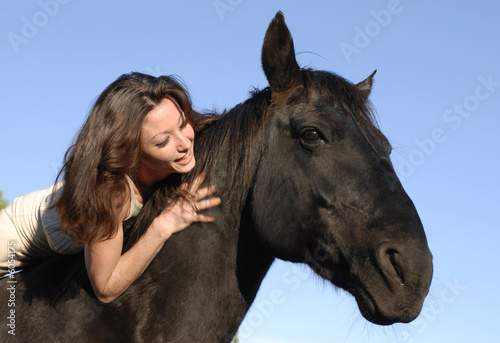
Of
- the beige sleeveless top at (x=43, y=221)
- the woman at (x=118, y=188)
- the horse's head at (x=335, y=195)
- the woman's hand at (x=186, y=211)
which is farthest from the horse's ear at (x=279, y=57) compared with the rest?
the beige sleeveless top at (x=43, y=221)

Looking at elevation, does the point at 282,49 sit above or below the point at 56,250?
above

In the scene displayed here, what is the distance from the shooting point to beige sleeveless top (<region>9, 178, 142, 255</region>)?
3.24 meters

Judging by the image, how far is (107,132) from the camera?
3.07 meters

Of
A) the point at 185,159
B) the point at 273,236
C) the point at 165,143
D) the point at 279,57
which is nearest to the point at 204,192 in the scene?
the point at 185,159

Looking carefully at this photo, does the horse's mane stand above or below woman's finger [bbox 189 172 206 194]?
above

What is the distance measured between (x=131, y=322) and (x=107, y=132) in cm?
109

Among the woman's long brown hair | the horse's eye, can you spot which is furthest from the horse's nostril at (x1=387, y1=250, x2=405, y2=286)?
the woman's long brown hair

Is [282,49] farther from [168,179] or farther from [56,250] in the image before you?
[56,250]

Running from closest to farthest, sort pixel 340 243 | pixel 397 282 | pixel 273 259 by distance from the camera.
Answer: pixel 397 282, pixel 340 243, pixel 273 259

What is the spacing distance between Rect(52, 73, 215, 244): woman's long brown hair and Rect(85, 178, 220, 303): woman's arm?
98 millimetres

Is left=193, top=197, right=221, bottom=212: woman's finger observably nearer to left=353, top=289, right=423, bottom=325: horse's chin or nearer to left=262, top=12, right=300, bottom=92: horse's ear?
left=262, top=12, right=300, bottom=92: horse's ear

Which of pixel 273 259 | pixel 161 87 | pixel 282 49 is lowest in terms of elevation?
pixel 273 259

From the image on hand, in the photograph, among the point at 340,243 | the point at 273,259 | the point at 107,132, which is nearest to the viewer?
the point at 340,243

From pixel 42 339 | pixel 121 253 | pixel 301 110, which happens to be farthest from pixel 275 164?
pixel 42 339
